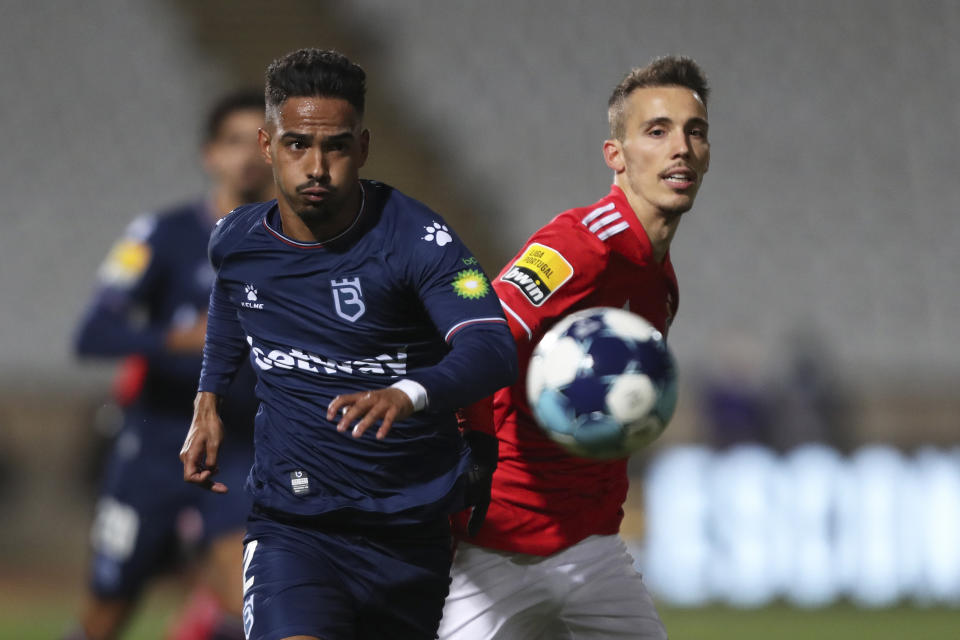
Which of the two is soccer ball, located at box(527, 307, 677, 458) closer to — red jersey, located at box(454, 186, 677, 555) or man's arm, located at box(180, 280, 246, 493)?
red jersey, located at box(454, 186, 677, 555)

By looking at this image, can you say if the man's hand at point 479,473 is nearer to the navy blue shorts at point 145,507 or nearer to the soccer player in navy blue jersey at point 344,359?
the soccer player in navy blue jersey at point 344,359

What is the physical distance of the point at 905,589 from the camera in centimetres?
999

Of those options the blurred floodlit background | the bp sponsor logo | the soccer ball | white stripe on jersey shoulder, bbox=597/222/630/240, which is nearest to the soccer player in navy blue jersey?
the bp sponsor logo

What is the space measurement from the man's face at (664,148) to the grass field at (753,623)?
4919 millimetres

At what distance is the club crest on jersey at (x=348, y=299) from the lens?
125 inches

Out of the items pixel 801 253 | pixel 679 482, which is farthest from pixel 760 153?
pixel 679 482

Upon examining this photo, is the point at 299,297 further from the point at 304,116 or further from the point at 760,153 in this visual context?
the point at 760,153

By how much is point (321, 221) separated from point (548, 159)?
12.4 metres

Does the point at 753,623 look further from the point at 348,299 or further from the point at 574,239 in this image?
the point at 348,299

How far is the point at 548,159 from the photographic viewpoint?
1543 centimetres

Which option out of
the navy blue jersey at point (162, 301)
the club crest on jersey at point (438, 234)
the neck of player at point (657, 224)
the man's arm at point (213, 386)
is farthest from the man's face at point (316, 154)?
the navy blue jersey at point (162, 301)

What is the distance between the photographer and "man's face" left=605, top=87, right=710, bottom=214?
383cm

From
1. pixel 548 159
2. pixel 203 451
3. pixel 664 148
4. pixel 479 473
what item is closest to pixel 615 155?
pixel 664 148

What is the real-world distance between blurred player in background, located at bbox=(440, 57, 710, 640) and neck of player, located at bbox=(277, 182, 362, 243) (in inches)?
19.3
